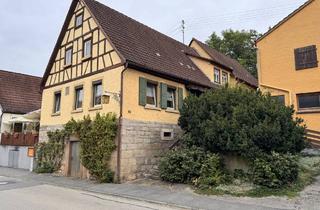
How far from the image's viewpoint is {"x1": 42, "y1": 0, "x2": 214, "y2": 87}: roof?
15.6 meters

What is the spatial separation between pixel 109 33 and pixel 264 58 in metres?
9.73

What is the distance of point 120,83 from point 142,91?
4.47 ft

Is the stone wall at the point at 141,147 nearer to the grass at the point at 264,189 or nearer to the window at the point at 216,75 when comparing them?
the grass at the point at 264,189

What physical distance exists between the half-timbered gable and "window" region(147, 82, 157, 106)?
7.77ft

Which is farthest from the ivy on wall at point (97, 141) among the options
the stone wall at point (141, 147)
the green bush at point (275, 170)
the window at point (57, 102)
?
the green bush at point (275, 170)

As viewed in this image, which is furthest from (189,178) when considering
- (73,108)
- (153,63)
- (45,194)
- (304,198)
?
(73,108)

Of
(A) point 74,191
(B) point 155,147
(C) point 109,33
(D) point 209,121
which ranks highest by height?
(C) point 109,33

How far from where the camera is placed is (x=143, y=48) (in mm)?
17406

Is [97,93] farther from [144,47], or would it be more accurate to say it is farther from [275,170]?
[275,170]

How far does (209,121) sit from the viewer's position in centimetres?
1255

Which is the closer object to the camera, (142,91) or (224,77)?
(142,91)

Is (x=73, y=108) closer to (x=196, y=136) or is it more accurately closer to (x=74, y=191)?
(x=74, y=191)

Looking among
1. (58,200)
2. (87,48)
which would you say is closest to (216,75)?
(87,48)

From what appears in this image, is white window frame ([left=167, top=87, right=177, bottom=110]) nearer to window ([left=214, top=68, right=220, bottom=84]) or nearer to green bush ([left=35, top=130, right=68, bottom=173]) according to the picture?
green bush ([left=35, top=130, right=68, bottom=173])
